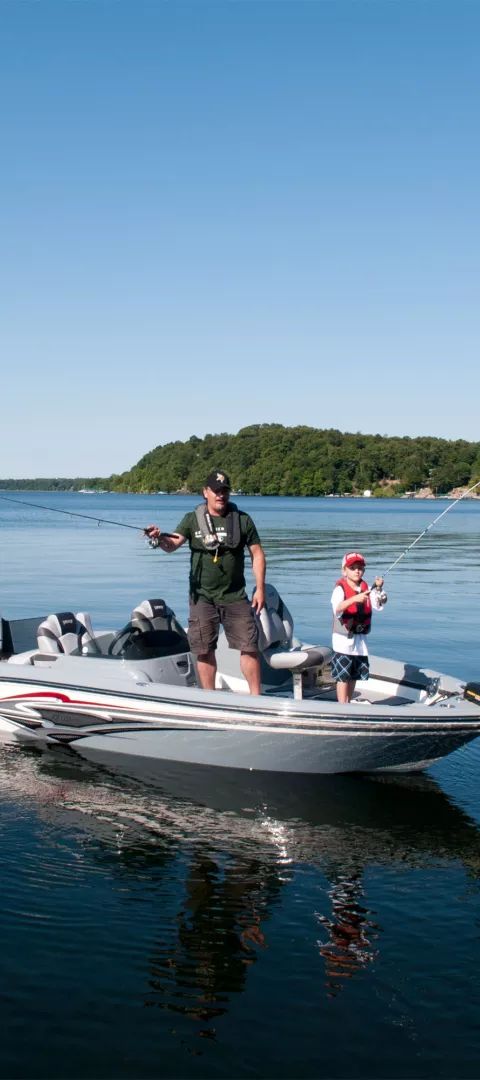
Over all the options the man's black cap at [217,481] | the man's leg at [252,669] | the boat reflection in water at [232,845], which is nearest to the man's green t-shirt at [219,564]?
the man's black cap at [217,481]

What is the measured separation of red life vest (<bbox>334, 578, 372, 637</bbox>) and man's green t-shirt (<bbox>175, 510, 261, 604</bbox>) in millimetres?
753

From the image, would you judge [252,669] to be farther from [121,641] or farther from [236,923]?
[236,923]

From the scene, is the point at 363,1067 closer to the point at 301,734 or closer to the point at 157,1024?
the point at 157,1024

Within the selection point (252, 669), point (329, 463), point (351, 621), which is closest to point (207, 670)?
point (252, 669)

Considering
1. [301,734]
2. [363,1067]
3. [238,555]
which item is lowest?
[363,1067]

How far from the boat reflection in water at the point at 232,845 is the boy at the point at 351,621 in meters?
0.86

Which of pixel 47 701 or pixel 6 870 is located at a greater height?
pixel 47 701

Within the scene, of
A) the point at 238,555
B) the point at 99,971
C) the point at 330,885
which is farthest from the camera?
the point at 238,555

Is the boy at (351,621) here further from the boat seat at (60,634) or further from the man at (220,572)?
the boat seat at (60,634)

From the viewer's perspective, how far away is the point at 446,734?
22.1 ft

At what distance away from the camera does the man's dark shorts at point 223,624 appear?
7211 millimetres

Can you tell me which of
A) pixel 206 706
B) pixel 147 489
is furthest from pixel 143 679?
pixel 147 489

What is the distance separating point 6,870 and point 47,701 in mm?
2286

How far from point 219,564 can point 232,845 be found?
6.87ft
